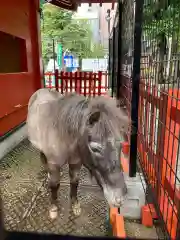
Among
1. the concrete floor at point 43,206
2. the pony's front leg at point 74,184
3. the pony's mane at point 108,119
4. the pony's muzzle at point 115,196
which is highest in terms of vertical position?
the pony's mane at point 108,119

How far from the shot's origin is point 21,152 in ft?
13.0

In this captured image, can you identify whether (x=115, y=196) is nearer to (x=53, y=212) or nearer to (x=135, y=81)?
(x=53, y=212)

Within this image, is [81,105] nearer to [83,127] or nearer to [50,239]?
[83,127]

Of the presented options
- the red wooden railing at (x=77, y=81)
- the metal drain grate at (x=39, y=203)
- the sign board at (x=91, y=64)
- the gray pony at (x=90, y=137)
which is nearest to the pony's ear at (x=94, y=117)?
the gray pony at (x=90, y=137)

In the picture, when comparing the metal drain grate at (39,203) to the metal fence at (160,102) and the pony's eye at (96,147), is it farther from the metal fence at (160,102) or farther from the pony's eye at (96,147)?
the pony's eye at (96,147)

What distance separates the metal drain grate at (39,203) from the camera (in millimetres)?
2131

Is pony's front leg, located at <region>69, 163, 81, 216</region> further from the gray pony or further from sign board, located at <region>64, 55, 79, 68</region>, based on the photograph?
sign board, located at <region>64, 55, 79, 68</region>

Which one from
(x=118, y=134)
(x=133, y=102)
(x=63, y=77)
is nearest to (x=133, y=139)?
Answer: (x=133, y=102)

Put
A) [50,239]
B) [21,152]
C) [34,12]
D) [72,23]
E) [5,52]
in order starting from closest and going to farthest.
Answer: [50,239], [21,152], [5,52], [34,12], [72,23]

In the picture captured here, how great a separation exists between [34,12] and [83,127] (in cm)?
462

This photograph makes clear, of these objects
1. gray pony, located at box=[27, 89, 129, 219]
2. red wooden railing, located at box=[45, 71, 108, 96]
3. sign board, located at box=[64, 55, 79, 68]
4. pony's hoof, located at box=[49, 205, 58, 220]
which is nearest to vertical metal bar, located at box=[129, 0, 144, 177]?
gray pony, located at box=[27, 89, 129, 219]

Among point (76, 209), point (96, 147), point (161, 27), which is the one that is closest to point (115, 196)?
point (96, 147)

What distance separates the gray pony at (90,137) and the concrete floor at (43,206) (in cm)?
55

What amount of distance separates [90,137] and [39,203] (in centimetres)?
128
